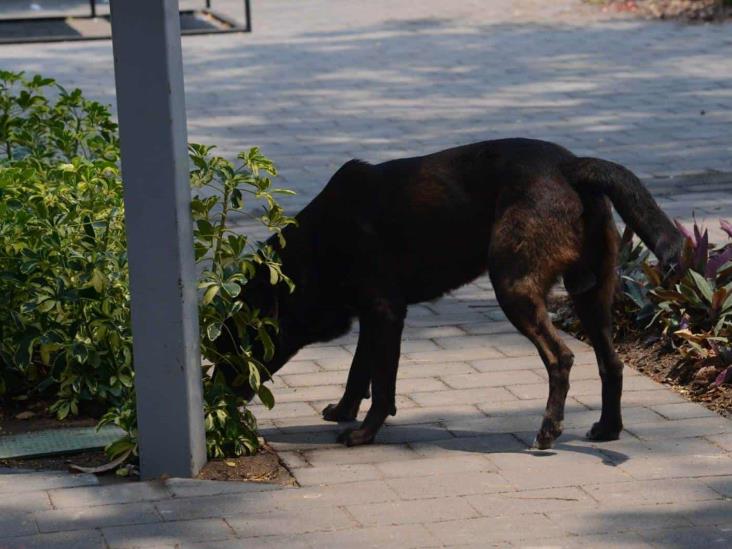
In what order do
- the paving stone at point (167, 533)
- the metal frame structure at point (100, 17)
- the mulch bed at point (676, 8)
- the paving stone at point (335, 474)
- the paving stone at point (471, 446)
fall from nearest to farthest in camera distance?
the paving stone at point (167, 533) → the paving stone at point (335, 474) → the paving stone at point (471, 446) → the metal frame structure at point (100, 17) → the mulch bed at point (676, 8)

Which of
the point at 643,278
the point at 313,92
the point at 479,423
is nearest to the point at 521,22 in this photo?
the point at 313,92

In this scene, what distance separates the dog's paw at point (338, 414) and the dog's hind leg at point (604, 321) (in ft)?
3.26

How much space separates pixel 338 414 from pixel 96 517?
143cm

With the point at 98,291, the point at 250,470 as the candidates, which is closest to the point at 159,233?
the point at 98,291

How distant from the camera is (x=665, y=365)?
20.5 feet

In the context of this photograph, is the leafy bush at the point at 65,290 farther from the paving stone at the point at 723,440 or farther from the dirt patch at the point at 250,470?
the paving stone at the point at 723,440

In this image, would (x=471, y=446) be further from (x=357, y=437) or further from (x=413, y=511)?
(x=413, y=511)

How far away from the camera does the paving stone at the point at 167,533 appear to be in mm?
4344

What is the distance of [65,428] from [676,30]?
14.3m

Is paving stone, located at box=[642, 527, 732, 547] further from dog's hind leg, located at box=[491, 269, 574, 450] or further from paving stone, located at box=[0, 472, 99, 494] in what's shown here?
paving stone, located at box=[0, 472, 99, 494]

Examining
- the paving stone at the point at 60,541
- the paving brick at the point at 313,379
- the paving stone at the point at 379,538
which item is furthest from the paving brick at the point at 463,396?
the paving stone at the point at 60,541

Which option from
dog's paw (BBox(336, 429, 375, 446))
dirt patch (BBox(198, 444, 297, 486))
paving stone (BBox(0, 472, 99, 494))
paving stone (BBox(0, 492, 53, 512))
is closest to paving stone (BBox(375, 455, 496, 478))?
dog's paw (BBox(336, 429, 375, 446))

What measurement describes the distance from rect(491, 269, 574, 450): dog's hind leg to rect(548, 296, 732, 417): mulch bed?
2.72 ft

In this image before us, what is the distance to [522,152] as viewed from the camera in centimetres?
531
